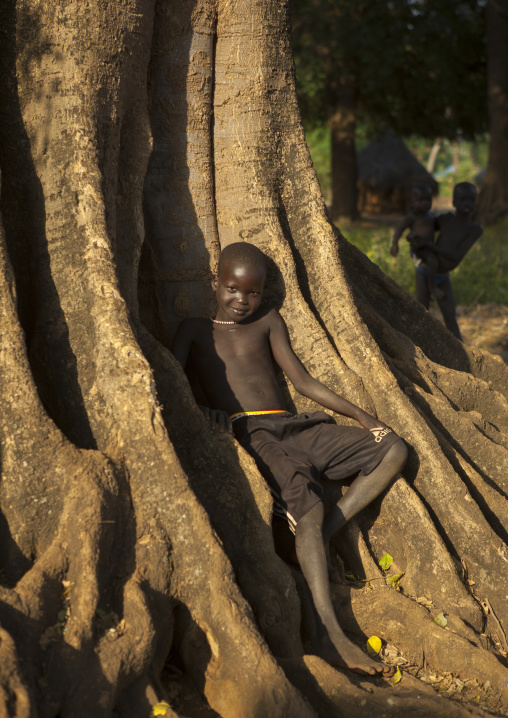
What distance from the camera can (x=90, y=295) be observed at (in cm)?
331

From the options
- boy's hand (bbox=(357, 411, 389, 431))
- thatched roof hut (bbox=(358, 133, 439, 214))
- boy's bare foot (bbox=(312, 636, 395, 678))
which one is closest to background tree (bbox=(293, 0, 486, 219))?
thatched roof hut (bbox=(358, 133, 439, 214))

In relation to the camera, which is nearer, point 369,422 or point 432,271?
point 369,422

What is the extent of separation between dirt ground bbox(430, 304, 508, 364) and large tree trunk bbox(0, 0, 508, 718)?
380 cm

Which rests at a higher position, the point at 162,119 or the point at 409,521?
the point at 162,119

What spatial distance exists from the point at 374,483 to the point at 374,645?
77 cm

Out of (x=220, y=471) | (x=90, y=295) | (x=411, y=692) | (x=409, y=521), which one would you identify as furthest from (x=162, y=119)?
(x=411, y=692)

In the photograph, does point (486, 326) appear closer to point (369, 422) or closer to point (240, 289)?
point (369, 422)

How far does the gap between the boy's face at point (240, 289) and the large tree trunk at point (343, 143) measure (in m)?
15.8

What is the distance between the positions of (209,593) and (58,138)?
2213 mm

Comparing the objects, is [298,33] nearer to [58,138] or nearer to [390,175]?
[390,175]

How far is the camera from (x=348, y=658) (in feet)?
10.1

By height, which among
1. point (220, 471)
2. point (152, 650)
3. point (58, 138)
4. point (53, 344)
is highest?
point (58, 138)

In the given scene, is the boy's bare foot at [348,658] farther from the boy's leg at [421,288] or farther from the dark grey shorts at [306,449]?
the boy's leg at [421,288]

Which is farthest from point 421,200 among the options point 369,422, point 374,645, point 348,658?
point 348,658
